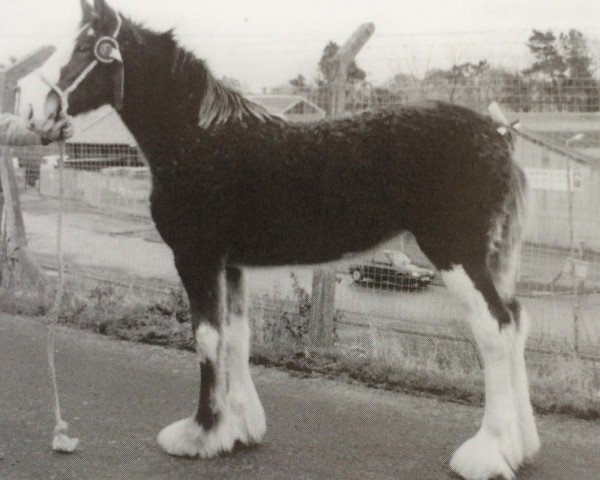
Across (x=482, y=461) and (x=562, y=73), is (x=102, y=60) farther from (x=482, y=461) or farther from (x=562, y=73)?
(x=562, y=73)

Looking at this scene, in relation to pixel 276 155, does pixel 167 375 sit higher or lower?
lower

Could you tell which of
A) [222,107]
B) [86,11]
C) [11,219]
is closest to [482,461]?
[222,107]

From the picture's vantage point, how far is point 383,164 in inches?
152

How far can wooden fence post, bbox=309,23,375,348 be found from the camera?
5828mm

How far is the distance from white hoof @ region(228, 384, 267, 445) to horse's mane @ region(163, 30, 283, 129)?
158cm

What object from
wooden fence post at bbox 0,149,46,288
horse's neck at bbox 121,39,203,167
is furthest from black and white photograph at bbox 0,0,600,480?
wooden fence post at bbox 0,149,46,288

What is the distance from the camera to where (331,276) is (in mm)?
5973

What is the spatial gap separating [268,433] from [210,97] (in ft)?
6.64

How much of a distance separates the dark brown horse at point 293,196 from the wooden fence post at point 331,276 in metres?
1.81

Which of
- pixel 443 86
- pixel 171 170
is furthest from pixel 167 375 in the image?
pixel 443 86

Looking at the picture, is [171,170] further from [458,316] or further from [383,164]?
[458,316]

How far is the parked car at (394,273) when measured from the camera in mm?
6043

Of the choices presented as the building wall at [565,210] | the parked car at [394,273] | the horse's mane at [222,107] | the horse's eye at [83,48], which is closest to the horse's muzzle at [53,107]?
the horse's eye at [83,48]

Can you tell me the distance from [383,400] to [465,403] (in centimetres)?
55
